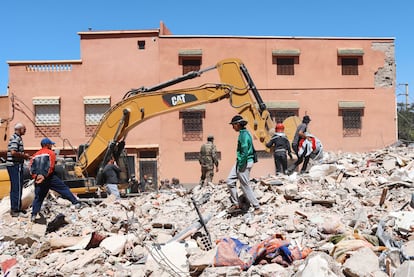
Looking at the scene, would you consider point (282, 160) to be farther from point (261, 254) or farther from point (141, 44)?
point (141, 44)

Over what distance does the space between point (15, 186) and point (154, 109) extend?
152 inches

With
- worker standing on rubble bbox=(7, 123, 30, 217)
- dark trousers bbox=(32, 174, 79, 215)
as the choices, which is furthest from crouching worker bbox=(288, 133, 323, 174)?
worker standing on rubble bbox=(7, 123, 30, 217)

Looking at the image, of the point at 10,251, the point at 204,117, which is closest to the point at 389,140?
the point at 204,117

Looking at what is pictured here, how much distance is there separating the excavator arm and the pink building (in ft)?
36.6

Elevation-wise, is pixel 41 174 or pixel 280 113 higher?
pixel 280 113

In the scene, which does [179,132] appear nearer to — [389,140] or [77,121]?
[77,121]

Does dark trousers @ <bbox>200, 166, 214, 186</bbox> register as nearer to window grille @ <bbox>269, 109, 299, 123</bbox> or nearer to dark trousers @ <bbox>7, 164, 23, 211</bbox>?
dark trousers @ <bbox>7, 164, 23, 211</bbox>

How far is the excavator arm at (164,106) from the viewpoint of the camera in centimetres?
1108

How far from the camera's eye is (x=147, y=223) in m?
8.00

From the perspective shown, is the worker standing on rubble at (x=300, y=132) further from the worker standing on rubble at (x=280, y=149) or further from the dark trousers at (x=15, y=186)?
the dark trousers at (x=15, y=186)

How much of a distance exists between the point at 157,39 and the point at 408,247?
19564 mm

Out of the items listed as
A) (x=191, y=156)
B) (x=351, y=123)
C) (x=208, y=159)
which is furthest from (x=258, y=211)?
(x=351, y=123)

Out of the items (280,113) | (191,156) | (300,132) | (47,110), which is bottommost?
(191,156)

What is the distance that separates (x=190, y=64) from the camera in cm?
2356
